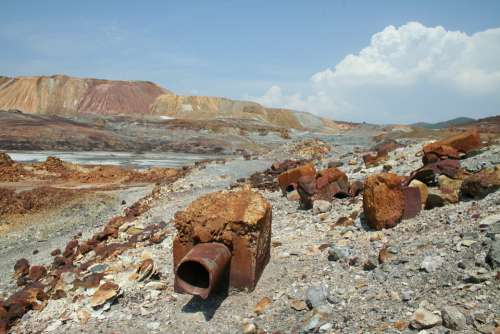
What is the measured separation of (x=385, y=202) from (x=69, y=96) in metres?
85.4

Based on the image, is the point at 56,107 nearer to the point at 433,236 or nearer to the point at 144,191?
the point at 144,191

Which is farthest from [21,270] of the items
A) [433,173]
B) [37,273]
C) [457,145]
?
[457,145]

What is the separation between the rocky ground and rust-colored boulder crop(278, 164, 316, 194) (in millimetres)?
2346

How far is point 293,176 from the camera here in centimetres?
965

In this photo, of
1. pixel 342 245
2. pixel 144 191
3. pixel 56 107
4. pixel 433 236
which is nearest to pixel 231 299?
pixel 342 245

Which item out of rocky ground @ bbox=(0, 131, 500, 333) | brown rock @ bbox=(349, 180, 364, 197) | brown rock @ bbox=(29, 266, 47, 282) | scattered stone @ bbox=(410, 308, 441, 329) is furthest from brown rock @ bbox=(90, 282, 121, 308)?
brown rock @ bbox=(349, 180, 364, 197)

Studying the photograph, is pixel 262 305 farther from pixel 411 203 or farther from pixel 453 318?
pixel 411 203

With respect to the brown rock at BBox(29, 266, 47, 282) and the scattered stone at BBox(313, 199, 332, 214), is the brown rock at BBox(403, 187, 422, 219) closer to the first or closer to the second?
the scattered stone at BBox(313, 199, 332, 214)

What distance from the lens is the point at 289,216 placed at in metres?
7.70

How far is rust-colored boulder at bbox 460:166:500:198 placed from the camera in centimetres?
576

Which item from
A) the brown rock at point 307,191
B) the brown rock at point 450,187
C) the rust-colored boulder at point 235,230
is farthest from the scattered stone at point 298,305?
the brown rock at point 307,191

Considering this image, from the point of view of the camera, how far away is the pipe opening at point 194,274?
13.9 ft

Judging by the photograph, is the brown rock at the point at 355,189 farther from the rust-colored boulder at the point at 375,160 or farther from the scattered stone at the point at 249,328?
the scattered stone at the point at 249,328

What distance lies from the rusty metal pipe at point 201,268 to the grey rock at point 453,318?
1.99 meters
